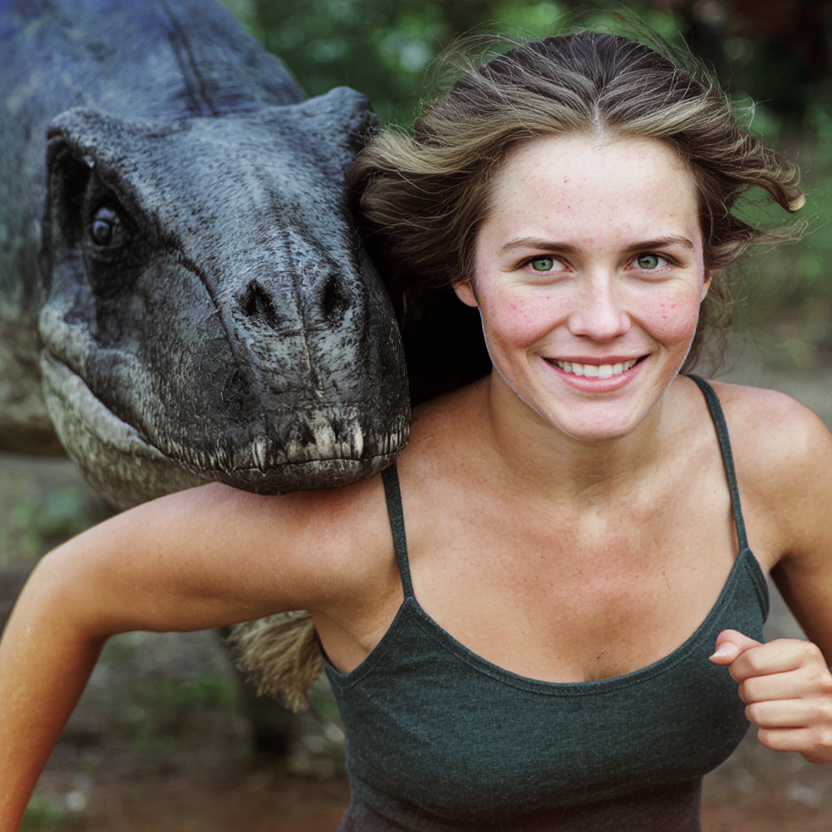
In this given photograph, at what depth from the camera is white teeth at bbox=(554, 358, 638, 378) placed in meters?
1.61

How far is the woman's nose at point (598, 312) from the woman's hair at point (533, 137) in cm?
21

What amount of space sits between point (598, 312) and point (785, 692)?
0.62 m

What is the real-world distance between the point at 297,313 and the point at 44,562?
2.34 feet

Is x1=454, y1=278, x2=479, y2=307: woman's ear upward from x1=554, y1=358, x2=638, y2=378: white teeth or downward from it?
upward

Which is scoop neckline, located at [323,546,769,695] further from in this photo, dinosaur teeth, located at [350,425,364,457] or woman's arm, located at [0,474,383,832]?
dinosaur teeth, located at [350,425,364,457]

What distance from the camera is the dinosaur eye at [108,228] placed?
194cm

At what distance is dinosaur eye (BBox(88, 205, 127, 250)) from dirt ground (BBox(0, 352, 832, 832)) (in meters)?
2.11

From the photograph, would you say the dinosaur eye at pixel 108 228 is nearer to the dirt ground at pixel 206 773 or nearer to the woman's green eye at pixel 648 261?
the woman's green eye at pixel 648 261

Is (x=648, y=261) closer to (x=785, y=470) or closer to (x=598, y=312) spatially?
(x=598, y=312)

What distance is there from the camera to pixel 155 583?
5.85 ft

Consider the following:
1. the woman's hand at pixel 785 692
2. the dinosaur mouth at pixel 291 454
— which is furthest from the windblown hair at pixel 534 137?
the woman's hand at pixel 785 692

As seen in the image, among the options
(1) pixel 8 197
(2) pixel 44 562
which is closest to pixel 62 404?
(2) pixel 44 562

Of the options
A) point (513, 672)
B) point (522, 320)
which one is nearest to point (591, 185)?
point (522, 320)

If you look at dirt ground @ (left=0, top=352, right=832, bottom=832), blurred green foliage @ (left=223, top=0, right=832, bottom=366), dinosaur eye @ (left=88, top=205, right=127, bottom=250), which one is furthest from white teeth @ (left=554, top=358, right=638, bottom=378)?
dirt ground @ (left=0, top=352, right=832, bottom=832)
